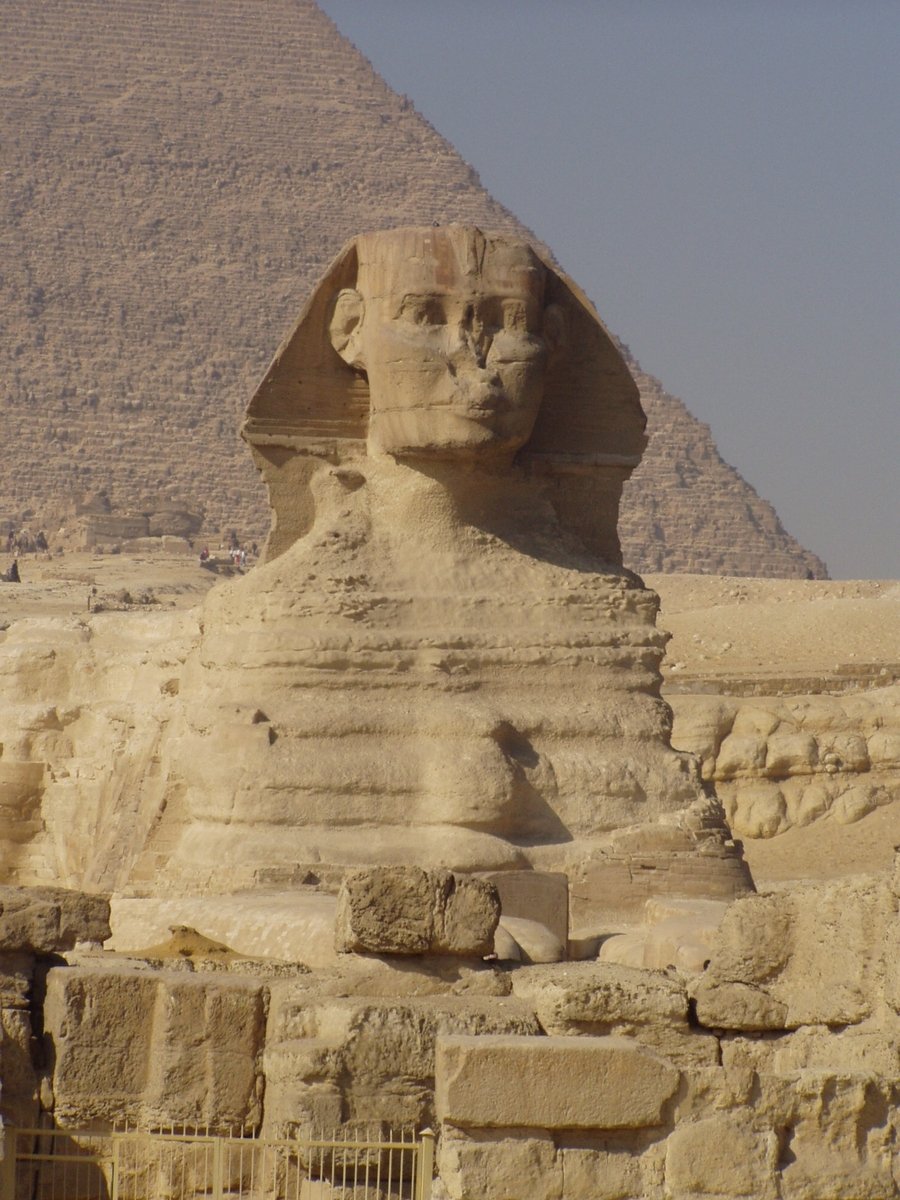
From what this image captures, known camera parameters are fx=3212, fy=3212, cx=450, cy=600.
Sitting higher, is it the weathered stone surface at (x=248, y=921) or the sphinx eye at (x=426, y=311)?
→ the sphinx eye at (x=426, y=311)

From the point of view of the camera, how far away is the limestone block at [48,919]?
24.1 feet

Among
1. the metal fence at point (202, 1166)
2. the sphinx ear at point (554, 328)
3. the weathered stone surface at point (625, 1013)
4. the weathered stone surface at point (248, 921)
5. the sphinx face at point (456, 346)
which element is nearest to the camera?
the metal fence at point (202, 1166)

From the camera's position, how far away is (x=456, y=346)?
1088cm

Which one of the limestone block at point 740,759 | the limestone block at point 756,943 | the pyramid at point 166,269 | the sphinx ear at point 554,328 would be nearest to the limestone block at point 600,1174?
the limestone block at point 756,943

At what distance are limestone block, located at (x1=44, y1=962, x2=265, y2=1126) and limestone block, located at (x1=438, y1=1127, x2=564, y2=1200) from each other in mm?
946

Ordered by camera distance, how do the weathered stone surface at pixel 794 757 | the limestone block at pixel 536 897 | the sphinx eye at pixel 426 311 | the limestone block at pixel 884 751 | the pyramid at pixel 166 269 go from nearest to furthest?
the limestone block at pixel 536 897
the sphinx eye at pixel 426 311
the weathered stone surface at pixel 794 757
the limestone block at pixel 884 751
the pyramid at pixel 166 269

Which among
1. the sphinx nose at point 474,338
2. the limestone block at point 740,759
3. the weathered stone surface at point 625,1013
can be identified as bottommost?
the weathered stone surface at point 625,1013

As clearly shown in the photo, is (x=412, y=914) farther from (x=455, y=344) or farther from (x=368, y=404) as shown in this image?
(x=368, y=404)

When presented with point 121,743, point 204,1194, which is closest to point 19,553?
point 121,743

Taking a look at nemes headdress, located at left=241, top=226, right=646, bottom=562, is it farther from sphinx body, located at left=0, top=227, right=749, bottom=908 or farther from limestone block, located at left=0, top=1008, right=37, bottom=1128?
limestone block, located at left=0, top=1008, right=37, bottom=1128

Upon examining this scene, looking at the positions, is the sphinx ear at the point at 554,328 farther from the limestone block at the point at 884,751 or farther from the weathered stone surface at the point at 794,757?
the limestone block at the point at 884,751

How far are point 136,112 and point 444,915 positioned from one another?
191545 millimetres

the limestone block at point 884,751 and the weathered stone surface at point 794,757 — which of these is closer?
the weathered stone surface at point 794,757

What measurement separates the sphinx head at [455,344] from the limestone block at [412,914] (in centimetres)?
383
